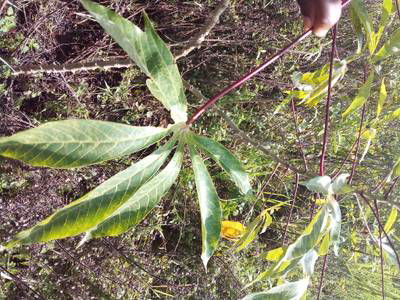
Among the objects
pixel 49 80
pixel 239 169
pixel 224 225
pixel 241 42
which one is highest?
pixel 241 42

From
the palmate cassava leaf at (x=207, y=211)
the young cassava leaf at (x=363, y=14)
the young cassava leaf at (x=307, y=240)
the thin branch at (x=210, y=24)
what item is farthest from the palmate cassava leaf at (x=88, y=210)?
the thin branch at (x=210, y=24)

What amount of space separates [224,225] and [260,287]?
0.56 metres

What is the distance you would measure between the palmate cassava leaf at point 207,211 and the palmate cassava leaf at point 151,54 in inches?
3.3

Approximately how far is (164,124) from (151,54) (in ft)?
3.66

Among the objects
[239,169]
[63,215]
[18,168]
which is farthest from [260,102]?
[63,215]

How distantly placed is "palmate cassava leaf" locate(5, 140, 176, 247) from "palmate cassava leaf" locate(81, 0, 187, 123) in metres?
0.11

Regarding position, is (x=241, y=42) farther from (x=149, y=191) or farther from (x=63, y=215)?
(x=63, y=215)

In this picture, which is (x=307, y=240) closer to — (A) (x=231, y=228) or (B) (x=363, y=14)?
(B) (x=363, y=14)

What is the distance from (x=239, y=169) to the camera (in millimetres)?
747

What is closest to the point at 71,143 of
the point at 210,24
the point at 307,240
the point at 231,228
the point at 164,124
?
the point at 307,240

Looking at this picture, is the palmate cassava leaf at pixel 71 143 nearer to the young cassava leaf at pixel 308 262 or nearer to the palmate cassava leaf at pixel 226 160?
the palmate cassava leaf at pixel 226 160

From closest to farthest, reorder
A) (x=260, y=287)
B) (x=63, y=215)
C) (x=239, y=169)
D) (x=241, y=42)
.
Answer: (x=63, y=215) → (x=239, y=169) → (x=241, y=42) → (x=260, y=287)

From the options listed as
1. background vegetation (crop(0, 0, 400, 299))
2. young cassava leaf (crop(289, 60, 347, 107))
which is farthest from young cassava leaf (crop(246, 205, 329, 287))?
background vegetation (crop(0, 0, 400, 299))

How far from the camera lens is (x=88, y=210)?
55 centimetres
